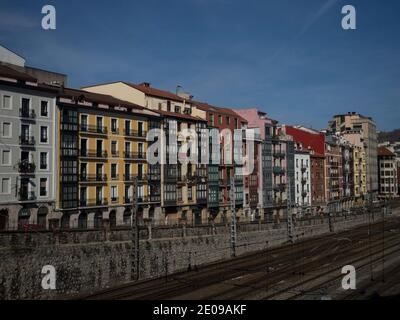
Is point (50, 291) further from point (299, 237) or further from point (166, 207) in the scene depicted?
point (299, 237)

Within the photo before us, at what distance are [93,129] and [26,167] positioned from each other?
8.66 meters

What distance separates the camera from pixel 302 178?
7944cm

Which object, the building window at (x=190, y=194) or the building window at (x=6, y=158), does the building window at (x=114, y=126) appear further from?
the building window at (x=190, y=194)

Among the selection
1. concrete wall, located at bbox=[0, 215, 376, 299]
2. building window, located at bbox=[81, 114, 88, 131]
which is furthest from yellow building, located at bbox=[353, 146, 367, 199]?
building window, located at bbox=[81, 114, 88, 131]

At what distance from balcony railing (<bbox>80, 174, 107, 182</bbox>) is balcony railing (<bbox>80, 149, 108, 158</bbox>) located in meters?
1.89

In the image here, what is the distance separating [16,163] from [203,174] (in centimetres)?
2585

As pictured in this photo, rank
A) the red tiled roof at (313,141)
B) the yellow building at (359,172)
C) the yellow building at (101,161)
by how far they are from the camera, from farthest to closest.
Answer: the yellow building at (359,172)
the red tiled roof at (313,141)
the yellow building at (101,161)

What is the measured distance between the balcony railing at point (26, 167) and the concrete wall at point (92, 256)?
8765 millimetres

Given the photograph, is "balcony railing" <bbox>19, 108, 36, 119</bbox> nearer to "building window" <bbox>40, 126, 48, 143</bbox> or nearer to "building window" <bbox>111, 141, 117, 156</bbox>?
"building window" <bbox>40, 126, 48, 143</bbox>

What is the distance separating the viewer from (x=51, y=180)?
135 ft

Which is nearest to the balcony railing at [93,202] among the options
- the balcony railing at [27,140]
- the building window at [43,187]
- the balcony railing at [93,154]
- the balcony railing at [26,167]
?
the building window at [43,187]

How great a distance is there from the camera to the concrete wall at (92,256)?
28.3 meters

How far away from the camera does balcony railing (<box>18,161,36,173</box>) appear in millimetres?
37969

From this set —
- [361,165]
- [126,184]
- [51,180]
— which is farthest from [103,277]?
[361,165]
